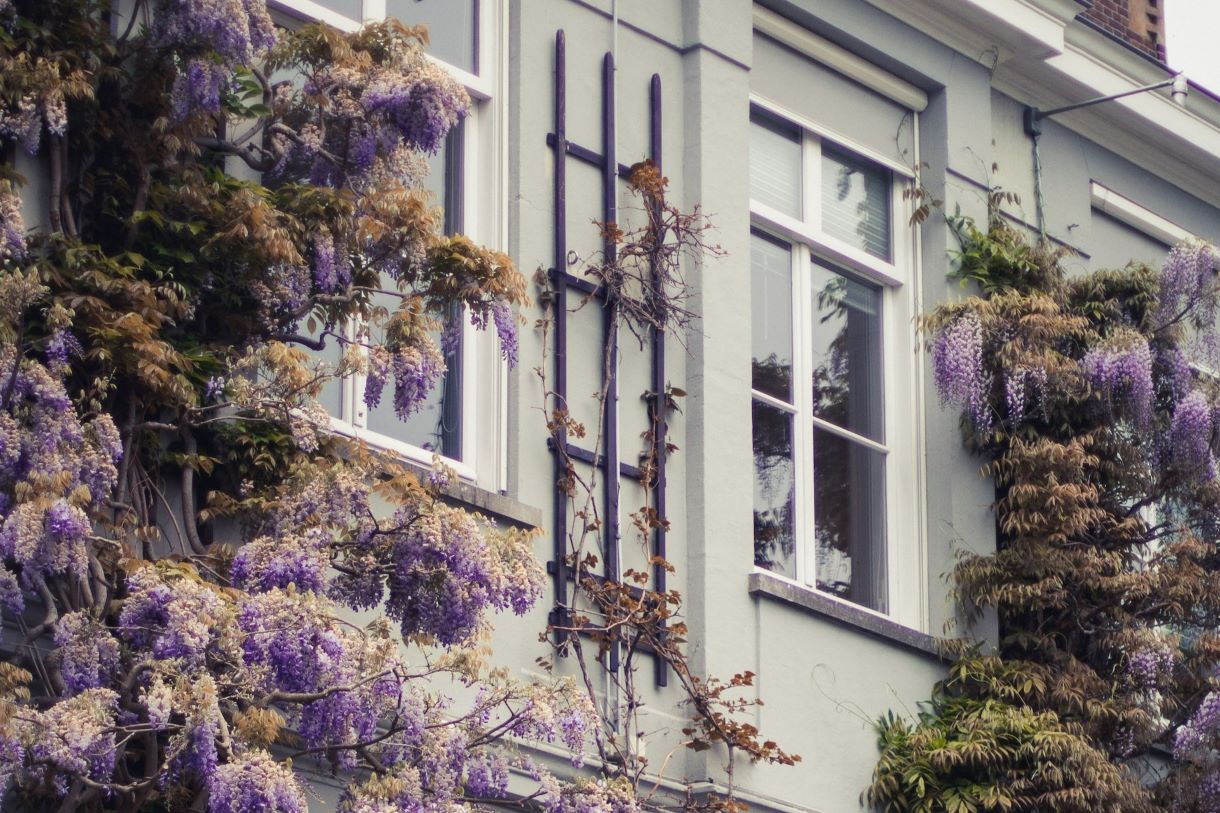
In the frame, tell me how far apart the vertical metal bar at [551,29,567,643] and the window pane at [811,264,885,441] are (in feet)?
8.17

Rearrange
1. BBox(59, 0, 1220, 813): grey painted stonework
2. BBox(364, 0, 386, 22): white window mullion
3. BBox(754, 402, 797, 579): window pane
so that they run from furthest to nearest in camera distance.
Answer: BBox(754, 402, 797, 579): window pane, BBox(59, 0, 1220, 813): grey painted stonework, BBox(364, 0, 386, 22): white window mullion

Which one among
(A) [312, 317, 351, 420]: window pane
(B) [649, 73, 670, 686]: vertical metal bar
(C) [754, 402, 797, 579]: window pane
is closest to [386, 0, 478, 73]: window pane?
(B) [649, 73, 670, 686]: vertical metal bar

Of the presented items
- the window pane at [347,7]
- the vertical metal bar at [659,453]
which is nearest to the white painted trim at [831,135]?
the vertical metal bar at [659,453]

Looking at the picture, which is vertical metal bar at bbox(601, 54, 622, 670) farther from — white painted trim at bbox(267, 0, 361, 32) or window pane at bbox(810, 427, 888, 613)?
window pane at bbox(810, 427, 888, 613)

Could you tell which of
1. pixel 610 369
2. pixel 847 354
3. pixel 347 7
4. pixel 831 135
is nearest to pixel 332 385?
pixel 610 369

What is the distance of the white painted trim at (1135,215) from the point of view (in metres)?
17.7

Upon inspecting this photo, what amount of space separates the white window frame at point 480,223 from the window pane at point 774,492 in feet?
6.93

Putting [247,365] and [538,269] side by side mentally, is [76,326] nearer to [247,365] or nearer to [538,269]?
[247,365]

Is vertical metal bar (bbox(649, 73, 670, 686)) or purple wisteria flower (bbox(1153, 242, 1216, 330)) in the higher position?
purple wisteria flower (bbox(1153, 242, 1216, 330))

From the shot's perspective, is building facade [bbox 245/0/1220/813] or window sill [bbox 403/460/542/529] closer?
window sill [bbox 403/460/542/529]

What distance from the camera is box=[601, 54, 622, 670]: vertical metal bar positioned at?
42.9ft

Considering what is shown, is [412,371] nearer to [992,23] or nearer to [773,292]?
[773,292]

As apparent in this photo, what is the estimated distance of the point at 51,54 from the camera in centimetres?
1091

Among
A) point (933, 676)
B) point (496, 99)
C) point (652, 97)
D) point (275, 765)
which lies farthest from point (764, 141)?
point (275, 765)
